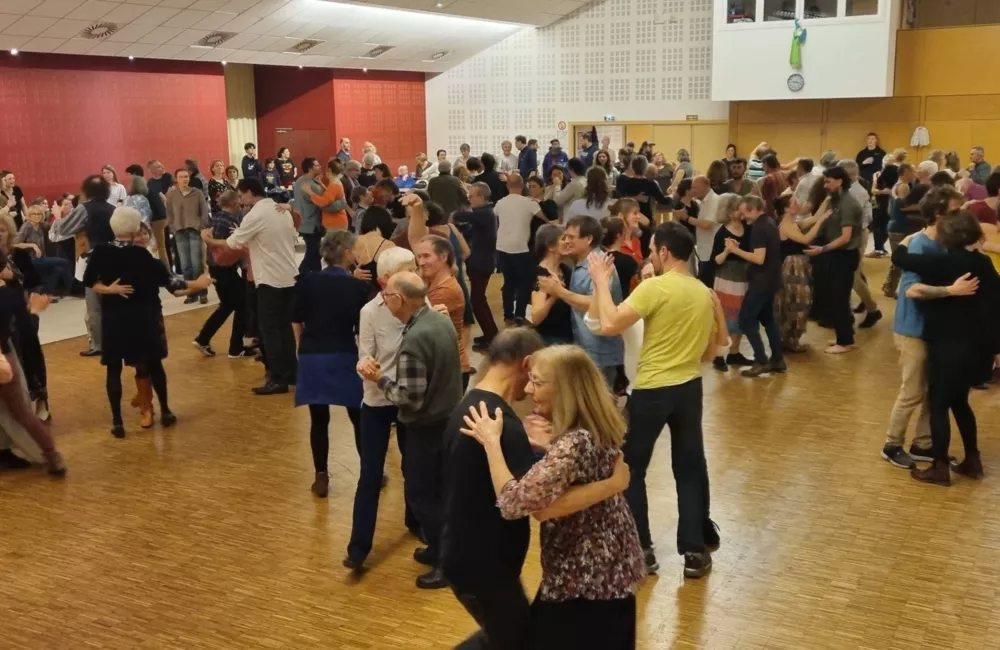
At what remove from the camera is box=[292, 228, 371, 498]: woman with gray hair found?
4715 millimetres

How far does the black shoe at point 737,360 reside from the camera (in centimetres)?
776

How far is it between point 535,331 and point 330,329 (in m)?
1.64

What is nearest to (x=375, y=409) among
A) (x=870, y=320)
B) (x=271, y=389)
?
(x=271, y=389)

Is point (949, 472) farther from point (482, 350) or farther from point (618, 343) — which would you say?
point (482, 350)

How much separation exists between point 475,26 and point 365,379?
54.8 feet

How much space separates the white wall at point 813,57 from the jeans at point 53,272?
11.9 m

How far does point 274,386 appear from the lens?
284 inches

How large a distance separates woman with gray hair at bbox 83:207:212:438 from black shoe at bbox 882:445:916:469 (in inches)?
176

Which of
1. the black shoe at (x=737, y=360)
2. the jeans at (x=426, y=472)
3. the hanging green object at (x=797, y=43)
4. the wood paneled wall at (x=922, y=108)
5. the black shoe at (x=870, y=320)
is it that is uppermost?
the hanging green object at (x=797, y=43)

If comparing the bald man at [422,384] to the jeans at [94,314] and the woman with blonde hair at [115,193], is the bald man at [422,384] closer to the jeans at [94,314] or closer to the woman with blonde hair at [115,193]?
the jeans at [94,314]

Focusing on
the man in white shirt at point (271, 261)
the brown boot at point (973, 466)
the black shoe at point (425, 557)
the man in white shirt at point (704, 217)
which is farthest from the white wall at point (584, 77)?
the black shoe at point (425, 557)

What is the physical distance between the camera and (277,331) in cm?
701

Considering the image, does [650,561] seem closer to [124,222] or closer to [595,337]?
[595,337]

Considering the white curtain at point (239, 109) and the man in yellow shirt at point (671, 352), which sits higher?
the white curtain at point (239, 109)
